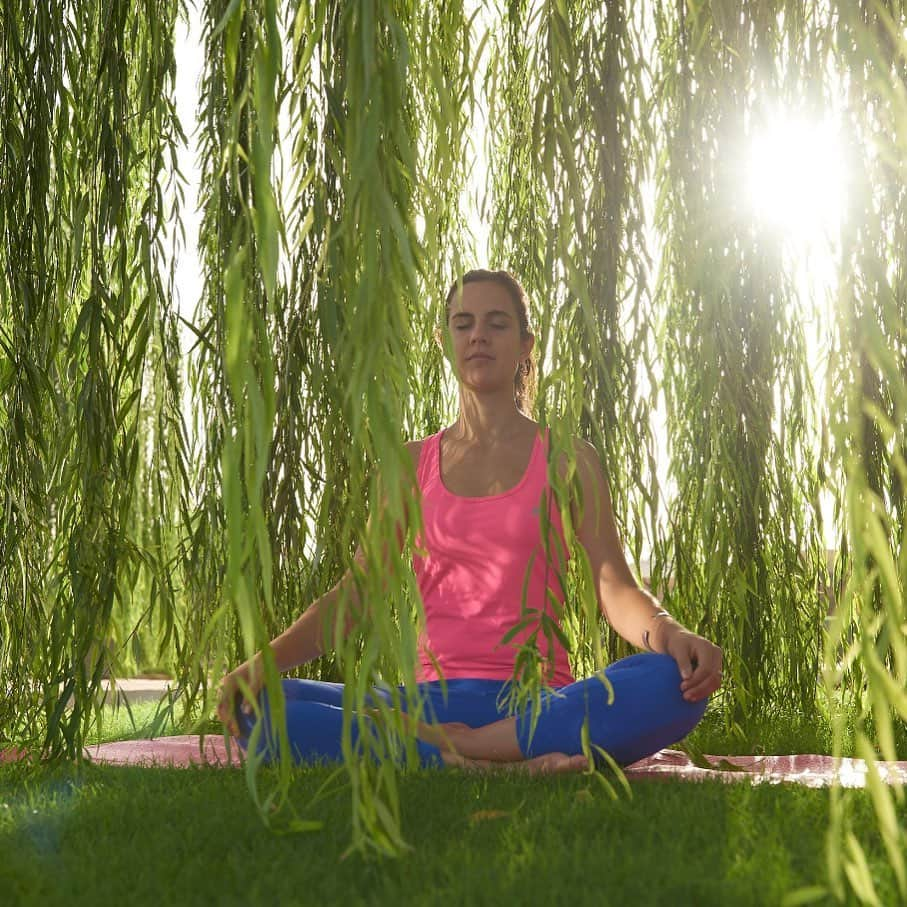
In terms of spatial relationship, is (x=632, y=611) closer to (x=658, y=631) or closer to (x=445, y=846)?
(x=658, y=631)

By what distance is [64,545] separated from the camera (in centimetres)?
233

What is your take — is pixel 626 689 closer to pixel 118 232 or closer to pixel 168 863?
pixel 168 863

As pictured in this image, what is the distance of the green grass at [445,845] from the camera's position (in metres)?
1.34

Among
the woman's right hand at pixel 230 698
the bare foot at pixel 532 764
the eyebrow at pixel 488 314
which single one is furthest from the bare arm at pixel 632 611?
the woman's right hand at pixel 230 698

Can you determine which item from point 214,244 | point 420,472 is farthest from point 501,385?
point 214,244

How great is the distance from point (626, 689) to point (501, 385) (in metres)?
0.77

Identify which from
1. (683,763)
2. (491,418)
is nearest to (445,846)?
(683,763)

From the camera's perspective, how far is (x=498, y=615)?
2.49m

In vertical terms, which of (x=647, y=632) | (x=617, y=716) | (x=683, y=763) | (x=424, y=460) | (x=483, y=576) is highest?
(x=424, y=460)

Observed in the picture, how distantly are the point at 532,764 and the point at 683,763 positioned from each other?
0.57 meters

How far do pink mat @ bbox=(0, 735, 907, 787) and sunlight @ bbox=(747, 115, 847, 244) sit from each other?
40.7 inches

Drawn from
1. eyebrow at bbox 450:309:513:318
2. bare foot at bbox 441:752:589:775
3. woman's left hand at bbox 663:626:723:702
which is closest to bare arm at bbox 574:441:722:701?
woman's left hand at bbox 663:626:723:702

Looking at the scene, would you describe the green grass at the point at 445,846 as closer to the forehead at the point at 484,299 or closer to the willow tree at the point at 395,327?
the willow tree at the point at 395,327

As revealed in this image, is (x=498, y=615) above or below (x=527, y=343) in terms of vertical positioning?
below
